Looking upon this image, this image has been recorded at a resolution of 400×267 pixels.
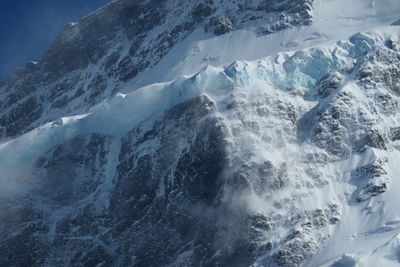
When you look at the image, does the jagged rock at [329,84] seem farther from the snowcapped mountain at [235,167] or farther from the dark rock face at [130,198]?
the dark rock face at [130,198]

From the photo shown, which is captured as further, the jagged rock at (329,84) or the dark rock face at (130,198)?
the jagged rock at (329,84)

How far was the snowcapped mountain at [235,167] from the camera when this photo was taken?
138250mm

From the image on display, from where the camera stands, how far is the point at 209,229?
143250 millimetres

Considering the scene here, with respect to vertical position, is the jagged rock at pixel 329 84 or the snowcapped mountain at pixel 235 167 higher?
the jagged rock at pixel 329 84

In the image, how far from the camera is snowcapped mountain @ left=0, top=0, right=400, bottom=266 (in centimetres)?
13825

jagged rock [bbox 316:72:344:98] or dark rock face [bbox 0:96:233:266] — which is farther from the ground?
jagged rock [bbox 316:72:344:98]

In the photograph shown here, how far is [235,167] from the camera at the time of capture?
147375 mm

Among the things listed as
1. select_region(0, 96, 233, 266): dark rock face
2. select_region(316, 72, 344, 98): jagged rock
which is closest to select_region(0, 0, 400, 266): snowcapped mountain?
select_region(0, 96, 233, 266): dark rock face

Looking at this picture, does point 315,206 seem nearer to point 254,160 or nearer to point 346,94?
point 254,160

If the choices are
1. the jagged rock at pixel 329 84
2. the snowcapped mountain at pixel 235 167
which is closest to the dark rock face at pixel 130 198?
the snowcapped mountain at pixel 235 167

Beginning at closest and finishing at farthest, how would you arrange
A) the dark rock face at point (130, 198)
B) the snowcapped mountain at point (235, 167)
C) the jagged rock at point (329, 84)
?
the snowcapped mountain at point (235, 167) → the dark rock face at point (130, 198) → the jagged rock at point (329, 84)

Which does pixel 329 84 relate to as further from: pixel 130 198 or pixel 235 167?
pixel 130 198

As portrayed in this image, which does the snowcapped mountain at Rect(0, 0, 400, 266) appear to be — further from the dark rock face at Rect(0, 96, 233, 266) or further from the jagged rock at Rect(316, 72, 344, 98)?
the jagged rock at Rect(316, 72, 344, 98)

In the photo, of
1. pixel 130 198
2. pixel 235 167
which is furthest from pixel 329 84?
pixel 130 198
